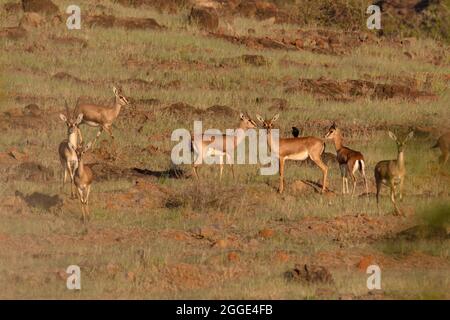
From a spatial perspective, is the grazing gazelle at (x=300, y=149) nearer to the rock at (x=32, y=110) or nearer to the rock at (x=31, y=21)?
the rock at (x=32, y=110)

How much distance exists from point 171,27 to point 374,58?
519cm

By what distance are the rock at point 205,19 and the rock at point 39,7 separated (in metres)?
3.56

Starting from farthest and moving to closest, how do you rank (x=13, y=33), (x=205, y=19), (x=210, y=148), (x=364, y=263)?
(x=205, y=19)
(x=13, y=33)
(x=210, y=148)
(x=364, y=263)

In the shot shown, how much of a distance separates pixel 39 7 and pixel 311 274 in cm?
1983

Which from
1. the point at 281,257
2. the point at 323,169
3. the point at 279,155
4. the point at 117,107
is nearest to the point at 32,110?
the point at 117,107

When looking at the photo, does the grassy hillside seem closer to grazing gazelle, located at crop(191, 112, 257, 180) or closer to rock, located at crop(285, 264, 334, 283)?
rock, located at crop(285, 264, 334, 283)

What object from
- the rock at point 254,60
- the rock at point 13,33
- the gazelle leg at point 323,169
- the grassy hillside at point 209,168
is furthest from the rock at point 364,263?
the rock at point 13,33

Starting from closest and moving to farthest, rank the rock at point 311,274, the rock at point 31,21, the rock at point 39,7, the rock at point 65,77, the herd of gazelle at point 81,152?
the rock at point 311,274 → the herd of gazelle at point 81,152 → the rock at point 65,77 → the rock at point 31,21 → the rock at point 39,7

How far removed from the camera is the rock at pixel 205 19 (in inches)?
1180

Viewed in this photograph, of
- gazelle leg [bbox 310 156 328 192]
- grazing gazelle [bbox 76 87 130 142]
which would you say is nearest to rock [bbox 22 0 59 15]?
grazing gazelle [bbox 76 87 130 142]

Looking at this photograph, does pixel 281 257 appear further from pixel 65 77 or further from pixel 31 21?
pixel 31 21

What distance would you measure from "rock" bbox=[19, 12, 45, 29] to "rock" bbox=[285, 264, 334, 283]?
17793 millimetres

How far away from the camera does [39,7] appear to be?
1158 inches
